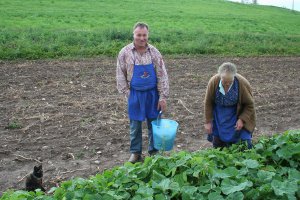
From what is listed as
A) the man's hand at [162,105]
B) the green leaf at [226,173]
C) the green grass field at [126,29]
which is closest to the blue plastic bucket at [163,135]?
the man's hand at [162,105]

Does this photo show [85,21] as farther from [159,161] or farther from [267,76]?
[159,161]

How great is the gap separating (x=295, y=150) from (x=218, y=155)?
75 cm

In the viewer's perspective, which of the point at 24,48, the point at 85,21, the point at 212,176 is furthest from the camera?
the point at 85,21

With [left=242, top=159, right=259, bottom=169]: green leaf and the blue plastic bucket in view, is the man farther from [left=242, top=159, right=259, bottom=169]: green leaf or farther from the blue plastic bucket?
[left=242, top=159, right=259, bottom=169]: green leaf

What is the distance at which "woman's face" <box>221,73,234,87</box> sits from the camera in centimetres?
410

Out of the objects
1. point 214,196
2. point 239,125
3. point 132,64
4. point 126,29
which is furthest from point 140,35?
point 126,29

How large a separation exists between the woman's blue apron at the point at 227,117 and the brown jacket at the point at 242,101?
0.04 m

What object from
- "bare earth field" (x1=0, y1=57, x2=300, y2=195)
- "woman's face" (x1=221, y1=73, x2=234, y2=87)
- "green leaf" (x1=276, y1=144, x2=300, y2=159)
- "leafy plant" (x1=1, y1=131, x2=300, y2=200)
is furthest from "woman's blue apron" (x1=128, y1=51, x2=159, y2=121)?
"green leaf" (x1=276, y1=144, x2=300, y2=159)

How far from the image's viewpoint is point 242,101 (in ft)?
14.4

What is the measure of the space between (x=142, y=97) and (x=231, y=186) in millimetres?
2156

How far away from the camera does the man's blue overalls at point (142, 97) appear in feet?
15.8

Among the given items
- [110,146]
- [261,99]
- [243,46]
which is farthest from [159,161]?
[243,46]

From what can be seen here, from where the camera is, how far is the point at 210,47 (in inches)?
574

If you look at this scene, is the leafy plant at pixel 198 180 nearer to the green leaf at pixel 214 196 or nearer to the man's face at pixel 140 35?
the green leaf at pixel 214 196
